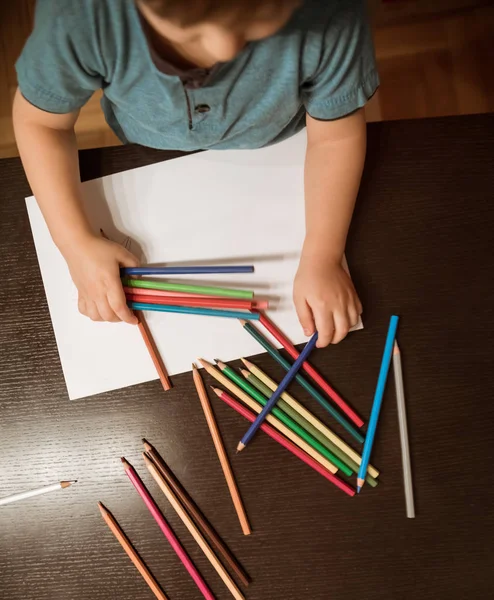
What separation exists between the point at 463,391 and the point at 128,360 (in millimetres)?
306

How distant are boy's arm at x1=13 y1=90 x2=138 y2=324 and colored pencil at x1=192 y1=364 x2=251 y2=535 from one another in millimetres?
85

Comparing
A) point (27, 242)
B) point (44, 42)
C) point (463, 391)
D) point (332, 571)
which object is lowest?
point (332, 571)

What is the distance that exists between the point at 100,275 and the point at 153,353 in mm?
85

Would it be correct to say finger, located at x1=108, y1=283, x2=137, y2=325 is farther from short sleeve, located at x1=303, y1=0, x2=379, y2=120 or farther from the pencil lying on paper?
short sleeve, located at x1=303, y1=0, x2=379, y2=120

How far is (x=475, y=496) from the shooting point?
48cm

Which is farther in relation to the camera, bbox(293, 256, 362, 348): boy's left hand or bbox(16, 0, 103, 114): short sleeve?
bbox(293, 256, 362, 348): boy's left hand

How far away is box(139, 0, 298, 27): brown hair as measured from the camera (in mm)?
276

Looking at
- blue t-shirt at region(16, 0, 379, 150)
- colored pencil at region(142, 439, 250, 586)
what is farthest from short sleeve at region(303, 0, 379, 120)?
colored pencil at region(142, 439, 250, 586)

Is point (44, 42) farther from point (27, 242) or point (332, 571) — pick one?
point (332, 571)

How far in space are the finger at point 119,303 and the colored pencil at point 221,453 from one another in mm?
74

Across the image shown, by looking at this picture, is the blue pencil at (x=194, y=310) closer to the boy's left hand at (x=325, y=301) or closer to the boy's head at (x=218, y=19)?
the boy's left hand at (x=325, y=301)

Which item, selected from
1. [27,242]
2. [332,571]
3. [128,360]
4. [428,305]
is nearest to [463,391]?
[428,305]

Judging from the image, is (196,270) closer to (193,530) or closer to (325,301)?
(325,301)

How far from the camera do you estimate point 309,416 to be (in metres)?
0.49
